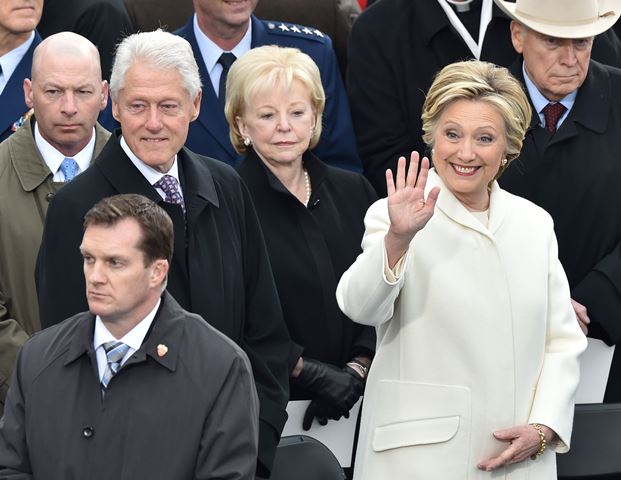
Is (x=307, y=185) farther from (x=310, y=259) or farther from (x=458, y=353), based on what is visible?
(x=458, y=353)

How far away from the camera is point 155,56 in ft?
15.7

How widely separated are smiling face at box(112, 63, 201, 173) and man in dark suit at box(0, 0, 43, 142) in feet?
3.66

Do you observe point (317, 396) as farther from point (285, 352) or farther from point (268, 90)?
point (268, 90)

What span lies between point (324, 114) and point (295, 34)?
39 cm

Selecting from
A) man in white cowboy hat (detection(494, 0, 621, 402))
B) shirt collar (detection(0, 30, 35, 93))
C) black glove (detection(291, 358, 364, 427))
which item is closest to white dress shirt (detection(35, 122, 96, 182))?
shirt collar (detection(0, 30, 35, 93))

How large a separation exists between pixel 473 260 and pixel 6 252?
5.27ft

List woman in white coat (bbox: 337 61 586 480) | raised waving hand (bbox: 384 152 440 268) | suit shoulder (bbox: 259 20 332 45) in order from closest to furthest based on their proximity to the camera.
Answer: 1. raised waving hand (bbox: 384 152 440 268)
2. woman in white coat (bbox: 337 61 586 480)
3. suit shoulder (bbox: 259 20 332 45)

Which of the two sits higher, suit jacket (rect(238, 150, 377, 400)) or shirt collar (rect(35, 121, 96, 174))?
shirt collar (rect(35, 121, 96, 174))

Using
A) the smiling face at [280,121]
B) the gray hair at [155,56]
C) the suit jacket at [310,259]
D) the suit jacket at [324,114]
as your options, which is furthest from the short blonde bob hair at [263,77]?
the gray hair at [155,56]

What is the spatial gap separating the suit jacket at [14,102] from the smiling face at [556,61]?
1.91m

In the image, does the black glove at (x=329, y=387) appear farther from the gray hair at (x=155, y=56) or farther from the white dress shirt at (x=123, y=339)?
the white dress shirt at (x=123, y=339)

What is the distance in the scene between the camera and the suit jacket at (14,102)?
5820 millimetres

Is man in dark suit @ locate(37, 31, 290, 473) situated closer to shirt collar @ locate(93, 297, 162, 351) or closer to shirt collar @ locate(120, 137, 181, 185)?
shirt collar @ locate(120, 137, 181, 185)

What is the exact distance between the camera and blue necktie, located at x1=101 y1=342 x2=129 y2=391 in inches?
163
